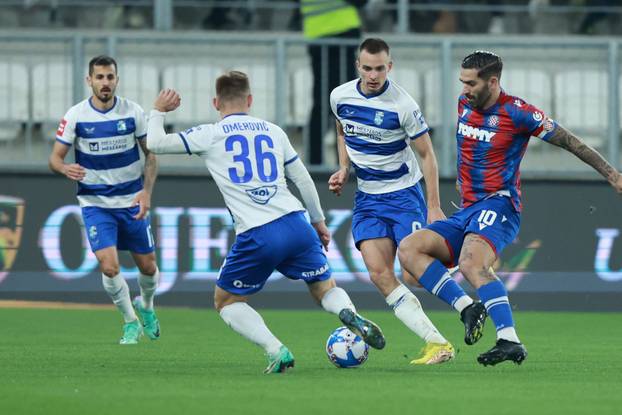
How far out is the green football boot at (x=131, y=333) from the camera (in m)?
11.0

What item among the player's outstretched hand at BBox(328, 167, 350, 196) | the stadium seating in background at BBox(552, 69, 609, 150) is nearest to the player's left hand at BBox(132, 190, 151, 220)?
the player's outstretched hand at BBox(328, 167, 350, 196)

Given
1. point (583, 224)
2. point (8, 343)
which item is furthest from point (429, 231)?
point (583, 224)

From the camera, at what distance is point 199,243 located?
1454 centimetres

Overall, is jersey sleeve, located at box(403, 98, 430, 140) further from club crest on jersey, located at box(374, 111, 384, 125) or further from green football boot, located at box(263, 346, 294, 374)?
green football boot, located at box(263, 346, 294, 374)

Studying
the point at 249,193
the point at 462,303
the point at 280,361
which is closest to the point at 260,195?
the point at 249,193

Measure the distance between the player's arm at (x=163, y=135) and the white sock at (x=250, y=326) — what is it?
0.96m

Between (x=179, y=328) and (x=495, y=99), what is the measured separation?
4559mm

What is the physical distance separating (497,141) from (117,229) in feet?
12.5

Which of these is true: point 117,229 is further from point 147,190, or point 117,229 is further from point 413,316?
point 413,316

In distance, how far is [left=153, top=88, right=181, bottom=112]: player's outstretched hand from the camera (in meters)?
8.50

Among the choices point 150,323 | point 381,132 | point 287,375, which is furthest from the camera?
point 150,323

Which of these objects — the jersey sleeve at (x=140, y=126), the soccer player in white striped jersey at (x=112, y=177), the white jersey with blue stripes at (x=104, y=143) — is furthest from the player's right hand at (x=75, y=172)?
the jersey sleeve at (x=140, y=126)

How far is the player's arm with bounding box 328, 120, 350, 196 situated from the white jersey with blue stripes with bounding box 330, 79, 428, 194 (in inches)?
1.9

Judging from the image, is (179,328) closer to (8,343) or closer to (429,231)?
(8,343)
